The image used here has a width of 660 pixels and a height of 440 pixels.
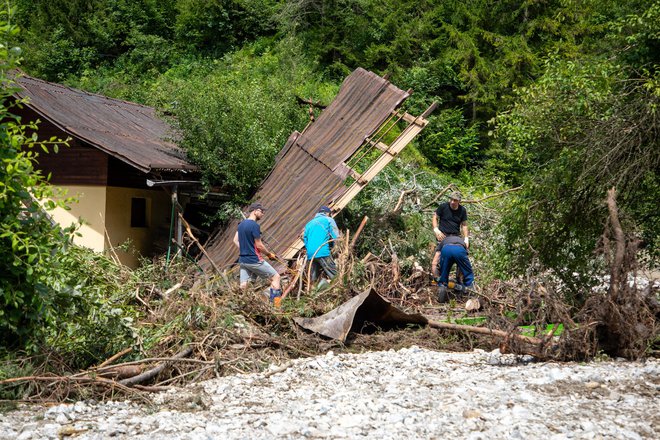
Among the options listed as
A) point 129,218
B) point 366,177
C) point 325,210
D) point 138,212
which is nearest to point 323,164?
point 366,177

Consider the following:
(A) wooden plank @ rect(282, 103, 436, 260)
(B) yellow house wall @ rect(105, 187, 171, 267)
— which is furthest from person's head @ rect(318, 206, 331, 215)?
(B) yellow house wall @ rect(105, 187, 171, 267)

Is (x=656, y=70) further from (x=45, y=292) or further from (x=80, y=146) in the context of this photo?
(x=80, y=146)

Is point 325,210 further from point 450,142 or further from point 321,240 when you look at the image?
point 450,142

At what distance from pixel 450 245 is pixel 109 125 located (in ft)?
25.4

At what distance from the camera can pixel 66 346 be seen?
309 inches

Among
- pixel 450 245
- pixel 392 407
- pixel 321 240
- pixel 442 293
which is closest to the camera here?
pixel 392 407

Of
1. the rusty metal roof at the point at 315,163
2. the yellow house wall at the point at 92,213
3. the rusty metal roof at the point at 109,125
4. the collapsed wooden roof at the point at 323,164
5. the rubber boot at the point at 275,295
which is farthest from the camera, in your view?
the yellow house wall at the point at 92,213

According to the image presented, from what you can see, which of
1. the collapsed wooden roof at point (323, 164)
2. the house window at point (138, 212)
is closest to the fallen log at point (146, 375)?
the collapsed wooden roof at point (323, 164)

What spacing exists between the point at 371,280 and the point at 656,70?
15.7 feet

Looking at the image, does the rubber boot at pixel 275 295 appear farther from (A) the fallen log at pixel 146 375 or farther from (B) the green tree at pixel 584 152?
(B) the green tree at pixel 584 152

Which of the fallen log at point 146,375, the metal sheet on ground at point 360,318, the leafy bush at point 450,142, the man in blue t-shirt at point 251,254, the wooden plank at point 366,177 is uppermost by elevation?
the leafy bush at point 450,142

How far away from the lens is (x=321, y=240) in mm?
12148

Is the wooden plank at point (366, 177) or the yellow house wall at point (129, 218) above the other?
the wooden plank at point (366, 177)

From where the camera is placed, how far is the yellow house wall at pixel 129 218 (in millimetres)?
15406
